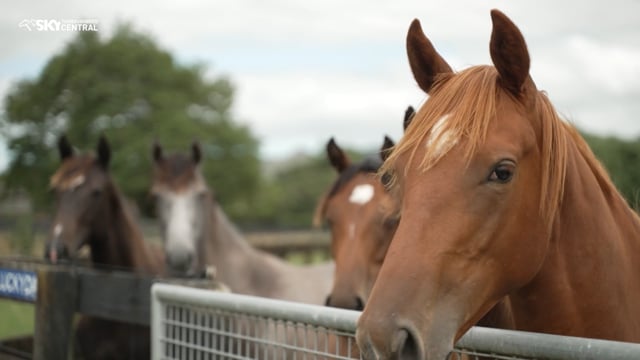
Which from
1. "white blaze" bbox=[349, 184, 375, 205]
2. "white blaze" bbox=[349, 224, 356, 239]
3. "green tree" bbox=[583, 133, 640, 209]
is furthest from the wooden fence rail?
"green tree" bbox=[583, 133, 640, 209]

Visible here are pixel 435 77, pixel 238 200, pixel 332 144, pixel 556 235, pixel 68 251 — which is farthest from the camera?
pixel 238 200

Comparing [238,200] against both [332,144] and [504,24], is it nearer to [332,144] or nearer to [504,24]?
[332,144]

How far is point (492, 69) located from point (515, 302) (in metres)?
0.70

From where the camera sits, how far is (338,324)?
6.80 feet

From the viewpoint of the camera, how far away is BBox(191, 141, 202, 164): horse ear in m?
5.96

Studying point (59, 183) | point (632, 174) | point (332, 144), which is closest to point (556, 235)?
point (332, 144)

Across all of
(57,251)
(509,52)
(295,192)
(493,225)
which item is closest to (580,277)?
(493,225)

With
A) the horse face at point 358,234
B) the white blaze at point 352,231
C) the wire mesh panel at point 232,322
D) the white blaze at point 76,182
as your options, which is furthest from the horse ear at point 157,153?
the wire mesh panel at point 232,322

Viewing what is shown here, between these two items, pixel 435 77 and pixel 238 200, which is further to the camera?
pixel 238 200

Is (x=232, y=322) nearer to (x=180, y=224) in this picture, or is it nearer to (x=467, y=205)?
(x=467, y=205)

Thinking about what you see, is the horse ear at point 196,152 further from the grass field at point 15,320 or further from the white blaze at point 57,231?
the grass field at point 15,320

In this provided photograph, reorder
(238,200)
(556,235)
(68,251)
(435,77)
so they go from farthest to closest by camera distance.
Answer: (238,200)
(68,251)
(435,77)
(556,235)

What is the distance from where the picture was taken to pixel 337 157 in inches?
168

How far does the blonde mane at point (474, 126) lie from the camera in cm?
166
